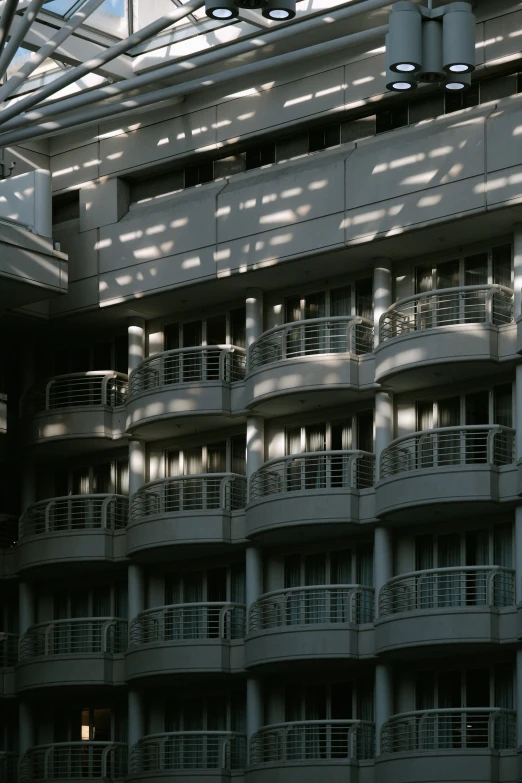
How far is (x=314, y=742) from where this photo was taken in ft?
167

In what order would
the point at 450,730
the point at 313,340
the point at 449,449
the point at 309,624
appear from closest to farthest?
the point at 450,730, the point at 449,449, the point at 309,624, the point at 313,340

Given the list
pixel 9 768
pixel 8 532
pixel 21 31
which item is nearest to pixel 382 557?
pixel 8 532

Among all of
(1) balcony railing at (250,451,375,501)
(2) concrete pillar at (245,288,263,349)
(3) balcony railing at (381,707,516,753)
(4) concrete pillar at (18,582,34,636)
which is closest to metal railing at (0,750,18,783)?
(4) concrete pillar at (18,582,34,636)

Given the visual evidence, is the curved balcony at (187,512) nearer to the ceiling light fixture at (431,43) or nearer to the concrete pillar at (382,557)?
the concrete pillar at (382,557)

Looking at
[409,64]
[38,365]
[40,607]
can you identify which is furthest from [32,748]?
[409,64]

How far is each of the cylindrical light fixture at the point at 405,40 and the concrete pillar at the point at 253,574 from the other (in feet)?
86.1

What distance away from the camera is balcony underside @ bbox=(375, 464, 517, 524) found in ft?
156

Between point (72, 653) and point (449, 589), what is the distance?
42.9 feet

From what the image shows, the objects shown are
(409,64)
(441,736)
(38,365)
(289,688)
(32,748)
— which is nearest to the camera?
(409,64)

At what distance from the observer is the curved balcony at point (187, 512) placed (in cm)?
5369

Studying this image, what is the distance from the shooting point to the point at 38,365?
61.0 metres

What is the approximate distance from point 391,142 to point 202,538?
492 inches

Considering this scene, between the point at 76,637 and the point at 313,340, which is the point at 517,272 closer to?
the point at 313,340

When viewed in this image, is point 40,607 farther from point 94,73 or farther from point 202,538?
point 94,73
